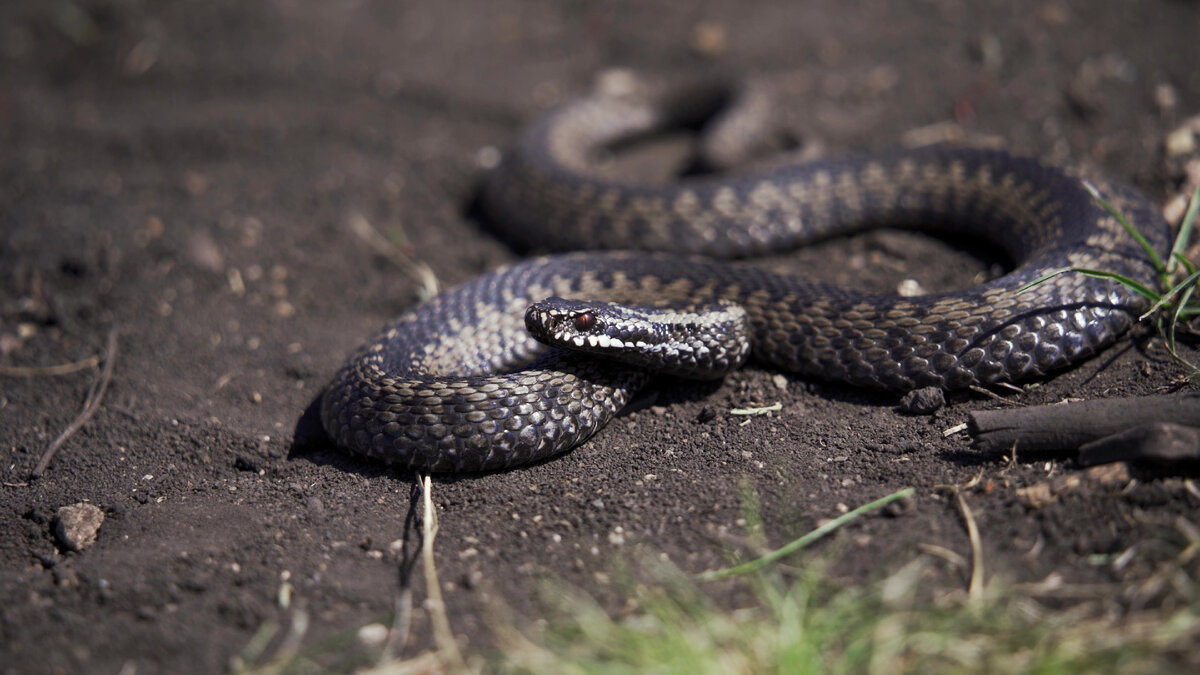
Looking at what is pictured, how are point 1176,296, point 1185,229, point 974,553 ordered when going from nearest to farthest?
point 974,553 < point 1176,296 < point 1185,229

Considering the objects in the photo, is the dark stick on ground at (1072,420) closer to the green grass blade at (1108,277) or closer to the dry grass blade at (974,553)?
the dry grass blade at (974,553)

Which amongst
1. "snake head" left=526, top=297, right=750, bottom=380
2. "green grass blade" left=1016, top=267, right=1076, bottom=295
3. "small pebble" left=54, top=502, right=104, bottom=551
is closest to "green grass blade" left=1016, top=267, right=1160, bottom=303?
"green grass blade" left=1016, top=267, right=1076, bottom=295

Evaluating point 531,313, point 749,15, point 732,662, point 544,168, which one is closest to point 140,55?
point 544,168

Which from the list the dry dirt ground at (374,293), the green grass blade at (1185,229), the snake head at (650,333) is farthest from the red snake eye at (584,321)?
the green grass blade at (1185,229)

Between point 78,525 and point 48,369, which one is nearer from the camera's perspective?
point 78,525

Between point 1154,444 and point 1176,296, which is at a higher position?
point 1176,296

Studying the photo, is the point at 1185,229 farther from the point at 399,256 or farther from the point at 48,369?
the point at 48,369

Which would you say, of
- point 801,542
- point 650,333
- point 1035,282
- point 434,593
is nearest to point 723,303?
point 650,333
